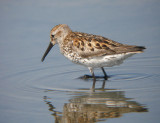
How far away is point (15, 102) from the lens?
8.05 m

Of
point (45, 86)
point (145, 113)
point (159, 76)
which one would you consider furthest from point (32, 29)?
point (145, 113)

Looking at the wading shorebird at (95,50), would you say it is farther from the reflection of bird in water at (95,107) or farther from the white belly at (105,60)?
the reflection of bird in water at (95,107)

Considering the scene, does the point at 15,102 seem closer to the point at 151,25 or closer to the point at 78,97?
the point at 78,97

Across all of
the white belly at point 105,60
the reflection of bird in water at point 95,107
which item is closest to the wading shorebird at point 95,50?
the white belly at point 105,60

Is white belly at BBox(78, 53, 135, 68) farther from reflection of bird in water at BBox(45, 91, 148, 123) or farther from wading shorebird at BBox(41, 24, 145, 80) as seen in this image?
reflection of bird in water at BBox(45, 91, 148, 123)

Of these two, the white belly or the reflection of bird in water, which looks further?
the white belly

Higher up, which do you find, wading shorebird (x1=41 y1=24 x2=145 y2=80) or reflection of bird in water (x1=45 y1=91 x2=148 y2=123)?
wading shorebird (x1=41 y1=24 x2=145 y2=80)

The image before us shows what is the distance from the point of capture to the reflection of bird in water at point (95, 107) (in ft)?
22.5

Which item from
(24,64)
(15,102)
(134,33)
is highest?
(134,33)

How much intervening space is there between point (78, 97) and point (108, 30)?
5.23 m

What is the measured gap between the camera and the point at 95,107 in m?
7.34

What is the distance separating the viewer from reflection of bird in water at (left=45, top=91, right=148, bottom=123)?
270 inches

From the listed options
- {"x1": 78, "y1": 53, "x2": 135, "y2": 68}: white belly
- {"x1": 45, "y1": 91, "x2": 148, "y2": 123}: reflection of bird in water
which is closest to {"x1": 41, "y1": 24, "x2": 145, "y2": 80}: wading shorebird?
{"x1": 78, "y1": 53, "x2": 135, "y2": 68}: white belly

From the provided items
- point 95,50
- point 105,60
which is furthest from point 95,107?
point 95,50
